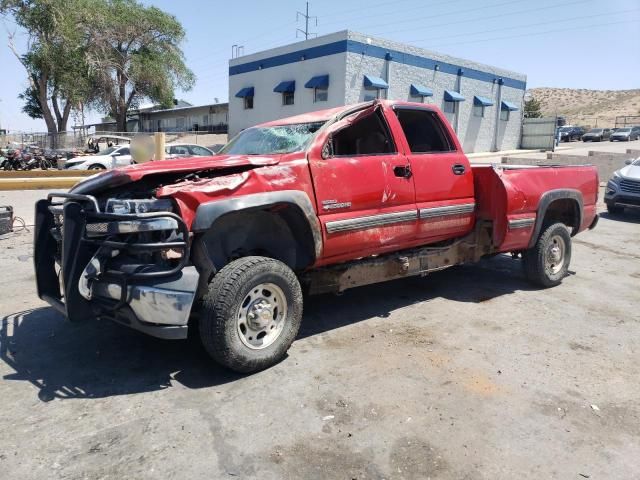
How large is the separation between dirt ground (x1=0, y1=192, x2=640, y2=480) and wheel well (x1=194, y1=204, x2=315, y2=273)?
0.80 metres

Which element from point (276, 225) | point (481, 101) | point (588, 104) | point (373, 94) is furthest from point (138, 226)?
point (588, 104)

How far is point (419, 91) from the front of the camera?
88.1ft

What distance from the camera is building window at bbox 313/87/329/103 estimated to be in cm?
2583

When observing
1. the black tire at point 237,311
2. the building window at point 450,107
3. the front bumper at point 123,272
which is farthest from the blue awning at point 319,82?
the front bumper at point 123,272

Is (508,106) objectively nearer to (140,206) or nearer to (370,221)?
(370,221)

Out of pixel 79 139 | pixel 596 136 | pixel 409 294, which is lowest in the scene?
pixel 409 294

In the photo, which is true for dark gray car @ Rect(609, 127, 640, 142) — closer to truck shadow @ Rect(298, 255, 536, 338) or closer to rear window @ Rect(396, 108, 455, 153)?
truck shadow @ Rect(298, 255, 536, 338)

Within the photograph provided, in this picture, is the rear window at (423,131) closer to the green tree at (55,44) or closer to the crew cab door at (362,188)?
the crew cab door at (362,188)

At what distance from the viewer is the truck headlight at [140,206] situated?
3482 millimetres

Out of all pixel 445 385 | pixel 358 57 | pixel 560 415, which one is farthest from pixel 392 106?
pixel 358 57

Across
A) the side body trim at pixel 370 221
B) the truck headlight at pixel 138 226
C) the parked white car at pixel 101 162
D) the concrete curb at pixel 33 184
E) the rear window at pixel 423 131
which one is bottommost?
the concrete curb at pixel 33 184

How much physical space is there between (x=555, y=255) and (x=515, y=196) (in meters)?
1.27

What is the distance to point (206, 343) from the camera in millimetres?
3643

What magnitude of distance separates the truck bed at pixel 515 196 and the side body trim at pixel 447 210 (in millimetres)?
229
